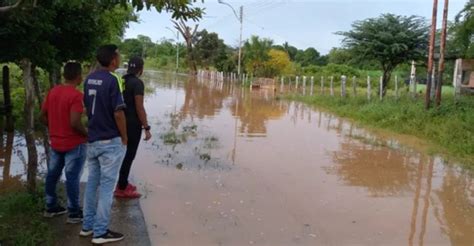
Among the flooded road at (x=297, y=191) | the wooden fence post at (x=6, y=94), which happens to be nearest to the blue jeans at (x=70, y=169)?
the flooded road at (x=297, y=191)

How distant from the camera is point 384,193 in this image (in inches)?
280

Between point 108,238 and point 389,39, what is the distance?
1773cm

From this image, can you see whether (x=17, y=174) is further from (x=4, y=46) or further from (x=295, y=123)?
(x=295, y=123)

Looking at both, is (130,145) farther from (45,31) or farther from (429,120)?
(429,120)

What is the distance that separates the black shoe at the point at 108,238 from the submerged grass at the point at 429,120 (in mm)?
6830

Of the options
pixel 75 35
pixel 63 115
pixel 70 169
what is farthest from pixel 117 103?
pixel 75 35

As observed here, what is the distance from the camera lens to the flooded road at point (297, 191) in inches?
207

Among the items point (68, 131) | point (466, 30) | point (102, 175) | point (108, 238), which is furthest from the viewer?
point (466, 30)

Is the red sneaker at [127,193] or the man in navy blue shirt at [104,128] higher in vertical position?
the man in navy blue shirt at [104,128]

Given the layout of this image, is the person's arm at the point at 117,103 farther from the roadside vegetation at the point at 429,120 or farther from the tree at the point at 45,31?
the roadside vegetation at the point at 429,120

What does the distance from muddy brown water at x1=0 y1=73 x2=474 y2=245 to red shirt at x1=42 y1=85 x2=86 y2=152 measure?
1.24 m

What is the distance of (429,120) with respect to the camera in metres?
13.5

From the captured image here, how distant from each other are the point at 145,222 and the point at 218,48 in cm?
5582

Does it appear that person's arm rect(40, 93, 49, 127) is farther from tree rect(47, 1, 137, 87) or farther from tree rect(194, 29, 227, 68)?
tree rect(194, 29, 227, 68)
